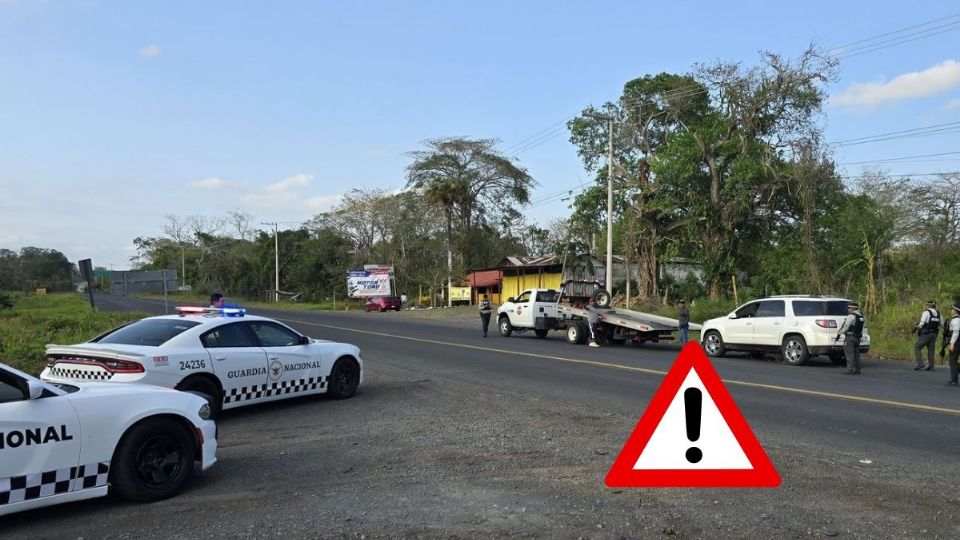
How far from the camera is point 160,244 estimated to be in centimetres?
10944

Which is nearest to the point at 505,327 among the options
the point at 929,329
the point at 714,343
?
the point at 714,343

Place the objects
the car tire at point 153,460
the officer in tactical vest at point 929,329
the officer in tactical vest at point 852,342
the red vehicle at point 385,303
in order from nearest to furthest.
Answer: the car tire at point 153,460
the officer in tactical vest at point 852,342
the officer in tactical vest at point 929,329
the red vehicle at point 385,303

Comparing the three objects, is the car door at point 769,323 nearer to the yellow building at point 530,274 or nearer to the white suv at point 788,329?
the white suv at point 788,329

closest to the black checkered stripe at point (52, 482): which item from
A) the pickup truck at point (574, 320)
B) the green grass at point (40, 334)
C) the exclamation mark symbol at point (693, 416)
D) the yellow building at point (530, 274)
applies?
the exclamation mark symbol at point (693, 416)

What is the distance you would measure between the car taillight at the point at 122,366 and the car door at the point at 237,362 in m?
0.95

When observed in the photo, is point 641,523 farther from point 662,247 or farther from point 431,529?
point 662,247

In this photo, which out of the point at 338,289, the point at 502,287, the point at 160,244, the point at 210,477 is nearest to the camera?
the point at 210,477

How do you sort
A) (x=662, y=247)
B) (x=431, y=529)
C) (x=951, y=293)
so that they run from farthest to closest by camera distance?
(x=662, y=247), (x=951, y=293), (x=431, y=529)

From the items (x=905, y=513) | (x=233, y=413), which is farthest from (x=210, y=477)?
(x=905, y=513)

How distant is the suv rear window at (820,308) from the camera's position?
57.3ft

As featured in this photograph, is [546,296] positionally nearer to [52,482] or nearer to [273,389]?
[273,389]

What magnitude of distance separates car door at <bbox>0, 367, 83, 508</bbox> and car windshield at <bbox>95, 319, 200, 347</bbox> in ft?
12.0

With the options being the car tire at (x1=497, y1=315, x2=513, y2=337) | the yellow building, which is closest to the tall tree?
the yellow building

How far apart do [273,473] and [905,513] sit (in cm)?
518
